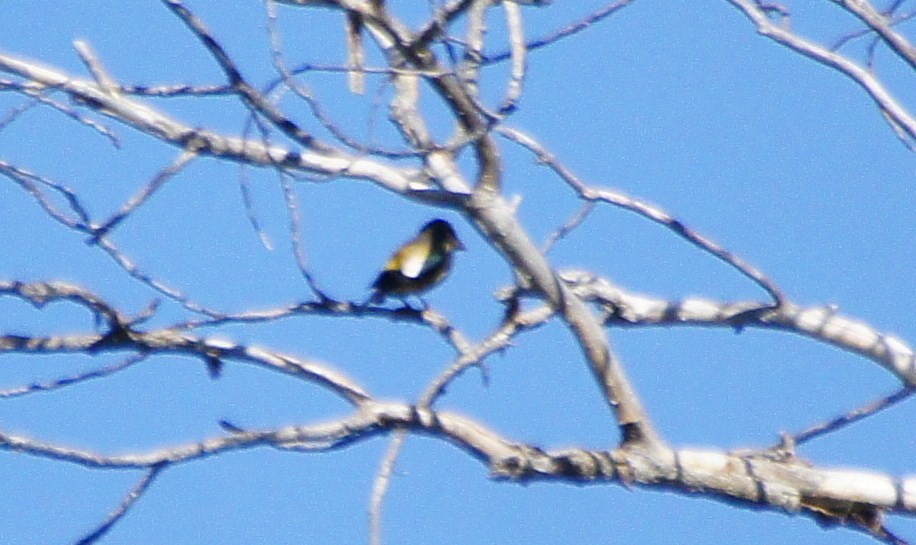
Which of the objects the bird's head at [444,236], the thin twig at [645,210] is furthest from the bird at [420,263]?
the thin twig at [645,210]

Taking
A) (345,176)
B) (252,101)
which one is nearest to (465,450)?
(345,176)

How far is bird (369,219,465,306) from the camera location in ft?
21.8

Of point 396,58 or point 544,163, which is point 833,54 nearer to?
point 544,163

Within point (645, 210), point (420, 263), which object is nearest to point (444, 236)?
point (420, 263)

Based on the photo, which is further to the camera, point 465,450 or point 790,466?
point 790,466

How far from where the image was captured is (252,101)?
Result: 3393mm

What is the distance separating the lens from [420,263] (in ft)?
23.5

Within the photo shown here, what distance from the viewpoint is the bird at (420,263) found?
261 inches

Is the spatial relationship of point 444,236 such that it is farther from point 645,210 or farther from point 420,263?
point 645,210

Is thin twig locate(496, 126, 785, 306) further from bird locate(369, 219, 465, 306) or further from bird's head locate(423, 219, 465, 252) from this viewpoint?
bird's head locate(423, 219, 465, 252)

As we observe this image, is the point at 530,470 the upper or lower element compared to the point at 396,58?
lower

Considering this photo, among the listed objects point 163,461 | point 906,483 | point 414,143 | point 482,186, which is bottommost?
point 163,461

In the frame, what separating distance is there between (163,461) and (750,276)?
1307 mm

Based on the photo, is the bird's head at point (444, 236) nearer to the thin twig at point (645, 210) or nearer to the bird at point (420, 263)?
the bird at point (420, 263)
